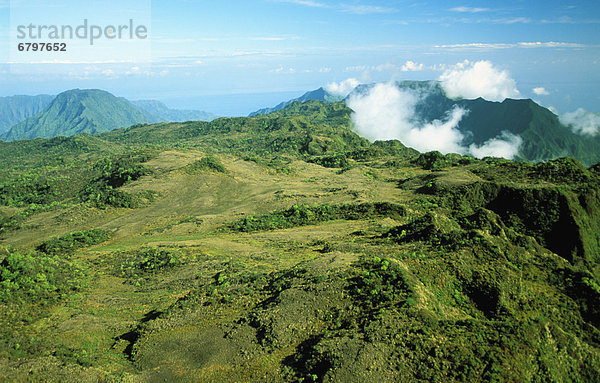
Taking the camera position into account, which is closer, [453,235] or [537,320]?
[537,320]

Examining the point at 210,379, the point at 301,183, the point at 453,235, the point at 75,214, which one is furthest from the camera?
the point at 301,183

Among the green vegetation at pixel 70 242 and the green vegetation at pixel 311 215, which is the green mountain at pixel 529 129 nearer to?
the green vegetation at pixel 311 215

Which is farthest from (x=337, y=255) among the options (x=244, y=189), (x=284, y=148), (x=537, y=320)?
(x=284, y=148)

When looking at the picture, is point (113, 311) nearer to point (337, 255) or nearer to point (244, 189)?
point (337, 255)

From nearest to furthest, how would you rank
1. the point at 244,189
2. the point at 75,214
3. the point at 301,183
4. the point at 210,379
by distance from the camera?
1. the point at 210,379
2. the point at 75,214
3. the point at 244,189
4. the point at 301,183

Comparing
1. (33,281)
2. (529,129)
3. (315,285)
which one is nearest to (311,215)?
(315,285)

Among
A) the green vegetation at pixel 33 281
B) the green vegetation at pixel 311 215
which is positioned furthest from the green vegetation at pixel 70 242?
A: the green vegetation at pixel 311 215

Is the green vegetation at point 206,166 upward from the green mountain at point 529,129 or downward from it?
downward
